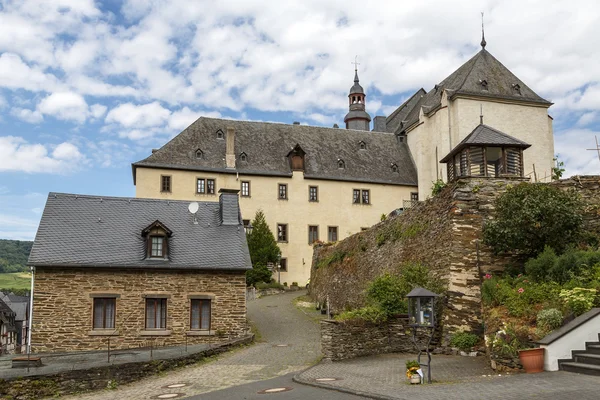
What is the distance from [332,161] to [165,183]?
13.4 metres

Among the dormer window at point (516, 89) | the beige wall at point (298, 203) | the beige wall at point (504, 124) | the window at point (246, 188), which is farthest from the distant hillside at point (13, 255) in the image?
the dormer window at point (516, 89)

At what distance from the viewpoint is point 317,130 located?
51.0m

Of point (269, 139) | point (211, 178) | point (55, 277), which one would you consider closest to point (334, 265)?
point (55, 277)

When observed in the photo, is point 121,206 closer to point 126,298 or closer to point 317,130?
point 126,298

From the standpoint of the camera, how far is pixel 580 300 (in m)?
12.1

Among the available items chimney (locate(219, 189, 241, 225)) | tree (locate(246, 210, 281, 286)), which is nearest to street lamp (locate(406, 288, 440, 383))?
chimney (locate(219, 189, 241, 225))

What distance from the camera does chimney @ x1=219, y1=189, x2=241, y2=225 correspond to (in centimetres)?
2392

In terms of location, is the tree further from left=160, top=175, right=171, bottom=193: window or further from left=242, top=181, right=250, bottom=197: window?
left=160, top=175, right=171, bottom=193: window

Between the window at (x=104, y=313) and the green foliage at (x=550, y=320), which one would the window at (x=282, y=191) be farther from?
the green foliage at (x=550, y=320)

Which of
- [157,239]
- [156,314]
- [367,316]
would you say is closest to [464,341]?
[367,316]

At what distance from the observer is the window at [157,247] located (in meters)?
21.6

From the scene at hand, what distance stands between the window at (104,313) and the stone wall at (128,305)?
0.60ft

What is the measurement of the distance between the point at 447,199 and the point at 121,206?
1285 centimetres

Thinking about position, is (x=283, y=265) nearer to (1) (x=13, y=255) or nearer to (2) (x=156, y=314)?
(2) (x=156, y=314)
